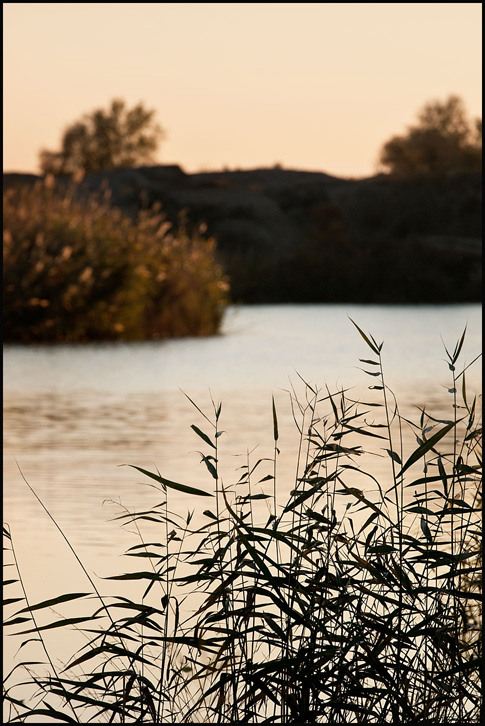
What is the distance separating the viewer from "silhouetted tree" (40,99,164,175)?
6725cm

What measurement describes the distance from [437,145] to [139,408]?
5239cm

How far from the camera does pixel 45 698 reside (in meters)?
3.29

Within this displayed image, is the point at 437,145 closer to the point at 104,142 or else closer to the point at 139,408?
the point at 104,142

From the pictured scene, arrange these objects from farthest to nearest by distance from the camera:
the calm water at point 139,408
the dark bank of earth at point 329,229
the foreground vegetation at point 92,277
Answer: the dark bank of earth at point 329,229 → the foreground vegetation at point 92,277 → the calm water at point 139,408

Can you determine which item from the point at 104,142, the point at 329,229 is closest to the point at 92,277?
the point at 329,229

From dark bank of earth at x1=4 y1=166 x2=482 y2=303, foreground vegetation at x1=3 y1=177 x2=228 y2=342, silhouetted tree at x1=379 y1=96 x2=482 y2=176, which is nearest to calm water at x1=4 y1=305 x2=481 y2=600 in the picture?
foreground vegetation at x1=3 y1=177 x2=228 y2=342

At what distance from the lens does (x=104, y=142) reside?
68000 mm

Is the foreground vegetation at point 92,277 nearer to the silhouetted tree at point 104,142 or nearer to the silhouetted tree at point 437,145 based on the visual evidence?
the silhouetted tree at point 437,145

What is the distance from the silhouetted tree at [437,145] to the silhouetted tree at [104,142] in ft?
47.3

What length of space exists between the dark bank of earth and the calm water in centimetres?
397

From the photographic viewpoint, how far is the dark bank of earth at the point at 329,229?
29.6 m

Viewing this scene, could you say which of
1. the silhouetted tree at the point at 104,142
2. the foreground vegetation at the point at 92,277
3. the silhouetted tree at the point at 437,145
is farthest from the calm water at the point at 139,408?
the silhouetted tree at the point at 104,142

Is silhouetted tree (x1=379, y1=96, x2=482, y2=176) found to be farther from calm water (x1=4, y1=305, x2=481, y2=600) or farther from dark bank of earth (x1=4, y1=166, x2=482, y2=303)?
calm water (x1=4, y1=305, x2=481, y2=600)

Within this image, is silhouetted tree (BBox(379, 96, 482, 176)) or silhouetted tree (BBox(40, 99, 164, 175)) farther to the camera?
silhouetted tree (BBox(40, 99, 164, 175))
